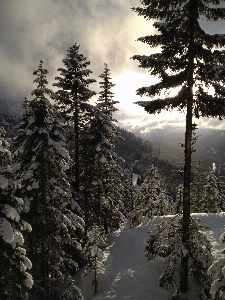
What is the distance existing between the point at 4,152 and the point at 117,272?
45.2 ft

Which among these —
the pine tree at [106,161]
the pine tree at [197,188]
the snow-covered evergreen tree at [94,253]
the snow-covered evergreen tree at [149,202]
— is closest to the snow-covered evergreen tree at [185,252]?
the snow-covered evergreen tree at [94,253]

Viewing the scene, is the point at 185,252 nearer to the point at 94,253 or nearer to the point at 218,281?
the point at 218,281

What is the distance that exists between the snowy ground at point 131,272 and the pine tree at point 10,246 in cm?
784

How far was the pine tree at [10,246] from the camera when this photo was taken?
9516 millimetres

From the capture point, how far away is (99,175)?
22562mm

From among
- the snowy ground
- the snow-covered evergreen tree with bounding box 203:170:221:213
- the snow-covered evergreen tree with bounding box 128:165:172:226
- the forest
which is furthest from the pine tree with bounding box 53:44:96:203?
the snow-covered evergreen tree with bounding box 203:170:221:213

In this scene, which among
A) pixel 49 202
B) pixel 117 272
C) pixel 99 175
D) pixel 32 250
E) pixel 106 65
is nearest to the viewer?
pixel 49 202

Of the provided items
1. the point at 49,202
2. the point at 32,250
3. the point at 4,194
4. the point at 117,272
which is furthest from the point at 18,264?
the point at 117,272

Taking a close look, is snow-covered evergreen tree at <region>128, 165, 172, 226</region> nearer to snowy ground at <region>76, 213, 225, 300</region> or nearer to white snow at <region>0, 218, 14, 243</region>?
snowy ground at <region>76, 213, 225, 300</region>

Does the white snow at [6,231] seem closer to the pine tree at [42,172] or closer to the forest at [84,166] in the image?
the forest at [84,166]

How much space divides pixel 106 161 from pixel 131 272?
31.3 feet

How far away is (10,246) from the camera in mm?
9836

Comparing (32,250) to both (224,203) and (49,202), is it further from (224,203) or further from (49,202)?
(224,203)

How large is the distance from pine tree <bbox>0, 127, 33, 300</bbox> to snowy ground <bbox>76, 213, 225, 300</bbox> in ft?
25.7
